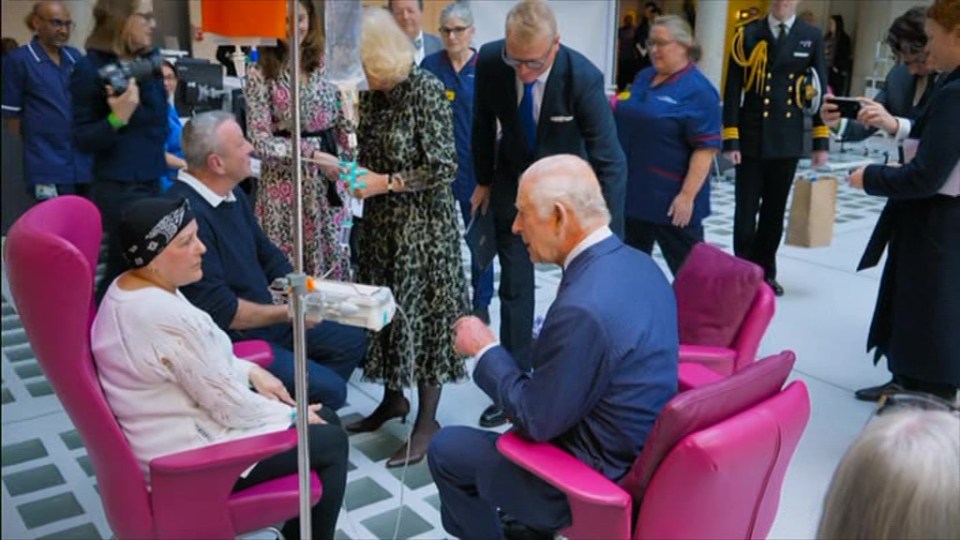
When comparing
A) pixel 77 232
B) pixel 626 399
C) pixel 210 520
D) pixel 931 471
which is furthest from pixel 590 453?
pixel 77 232

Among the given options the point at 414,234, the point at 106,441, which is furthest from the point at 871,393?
the point at 106,441

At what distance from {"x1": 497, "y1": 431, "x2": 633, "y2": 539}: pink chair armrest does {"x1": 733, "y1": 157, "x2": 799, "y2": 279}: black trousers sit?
10.9 feet

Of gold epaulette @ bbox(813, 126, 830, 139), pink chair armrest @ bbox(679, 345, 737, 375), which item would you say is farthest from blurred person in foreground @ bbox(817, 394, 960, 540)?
gold epaulette @ bbox(813, 126, 830, 139)

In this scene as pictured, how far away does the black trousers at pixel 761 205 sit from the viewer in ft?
15.9

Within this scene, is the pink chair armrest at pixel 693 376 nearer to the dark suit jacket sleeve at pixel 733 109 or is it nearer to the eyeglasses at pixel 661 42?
the eyeglasses at pixel 661 42

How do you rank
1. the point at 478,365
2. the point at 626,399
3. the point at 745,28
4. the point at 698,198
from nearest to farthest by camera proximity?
the point at 626,399 → the point at 478,365 → the point at 698,198 → the point at 745,28

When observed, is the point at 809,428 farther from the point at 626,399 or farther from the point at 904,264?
the point at 626,399

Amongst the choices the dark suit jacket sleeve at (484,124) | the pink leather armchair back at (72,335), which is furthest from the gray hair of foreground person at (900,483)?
the dark suit jacket sleeve at (484,124)

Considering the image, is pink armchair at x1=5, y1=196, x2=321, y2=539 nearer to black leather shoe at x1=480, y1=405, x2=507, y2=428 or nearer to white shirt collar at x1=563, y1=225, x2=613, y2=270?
white shirt collar at x1=563, y1=225, x2=613, y2=270

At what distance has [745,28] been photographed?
480 centimetres

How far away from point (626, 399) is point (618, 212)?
146 cm

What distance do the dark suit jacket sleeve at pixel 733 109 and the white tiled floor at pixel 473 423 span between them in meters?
0.95

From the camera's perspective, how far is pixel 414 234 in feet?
9.77

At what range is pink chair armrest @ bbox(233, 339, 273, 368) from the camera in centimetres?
247
